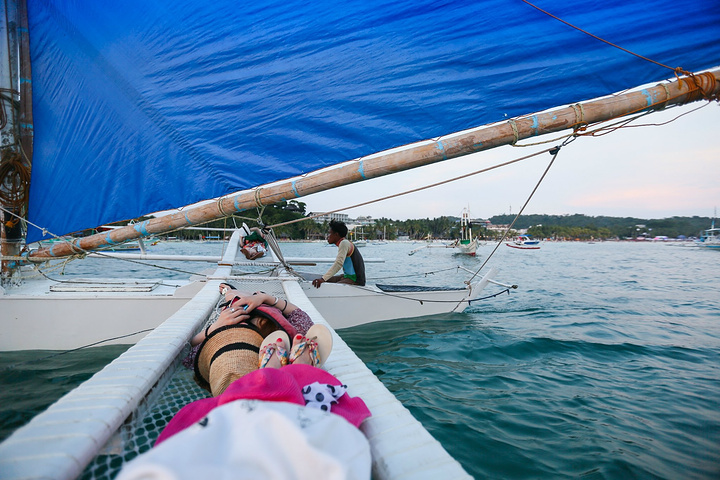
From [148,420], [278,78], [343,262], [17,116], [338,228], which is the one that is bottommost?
[148,420]

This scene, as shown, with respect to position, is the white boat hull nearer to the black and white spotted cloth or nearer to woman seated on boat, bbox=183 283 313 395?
woman seated on boat, bbox=183 283 313 395

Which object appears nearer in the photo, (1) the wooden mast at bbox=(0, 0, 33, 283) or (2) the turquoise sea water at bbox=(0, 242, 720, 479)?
(2) the turquoise sea water at bbox=(0, 242, 720, 479)

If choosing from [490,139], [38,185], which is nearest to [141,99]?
[38,185]

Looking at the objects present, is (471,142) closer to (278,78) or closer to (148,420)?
(278,78)

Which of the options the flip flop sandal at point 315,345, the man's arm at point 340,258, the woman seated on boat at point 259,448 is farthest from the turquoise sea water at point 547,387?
the woman seated on boat at point 259,448

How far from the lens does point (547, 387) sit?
4.02m

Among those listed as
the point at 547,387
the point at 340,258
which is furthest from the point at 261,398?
the point at 340,258

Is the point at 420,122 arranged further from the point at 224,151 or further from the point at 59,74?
the point at 59,74

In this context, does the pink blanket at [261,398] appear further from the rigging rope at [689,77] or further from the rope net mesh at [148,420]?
the rigging rope at [689,77]

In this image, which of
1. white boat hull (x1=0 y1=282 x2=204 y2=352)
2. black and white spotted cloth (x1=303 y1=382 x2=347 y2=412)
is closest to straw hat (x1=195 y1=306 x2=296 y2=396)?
black and white spotted cloth (x1=303 y1=382 x2=347 y2=412)

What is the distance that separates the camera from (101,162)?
4.03m

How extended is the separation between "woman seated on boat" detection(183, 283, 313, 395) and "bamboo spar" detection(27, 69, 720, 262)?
53.3 inches

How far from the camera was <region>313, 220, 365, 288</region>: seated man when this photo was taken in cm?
559

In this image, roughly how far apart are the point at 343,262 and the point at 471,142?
10.8 ft
